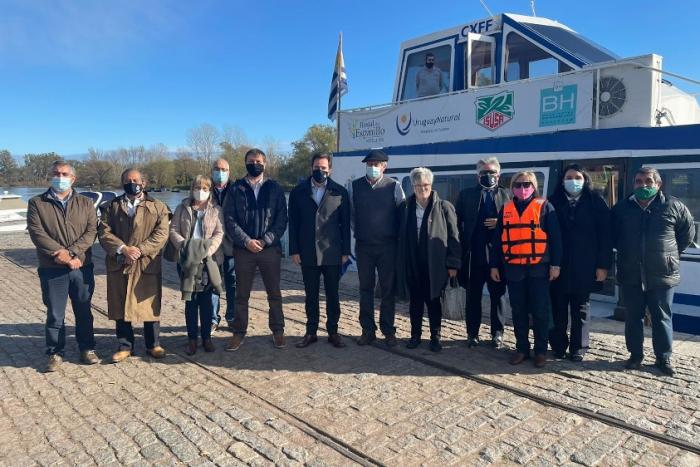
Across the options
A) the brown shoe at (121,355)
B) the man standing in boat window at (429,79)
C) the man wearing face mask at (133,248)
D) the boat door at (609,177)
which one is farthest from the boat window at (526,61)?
the brown shoe at (121,355)

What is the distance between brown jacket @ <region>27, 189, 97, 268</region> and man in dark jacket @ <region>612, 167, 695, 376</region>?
5.26 metres

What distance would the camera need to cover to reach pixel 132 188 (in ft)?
16.6

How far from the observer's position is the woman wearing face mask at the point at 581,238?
4918 mm

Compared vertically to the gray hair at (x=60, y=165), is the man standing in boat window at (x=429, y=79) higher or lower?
higher

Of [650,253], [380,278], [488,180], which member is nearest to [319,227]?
[380,278]

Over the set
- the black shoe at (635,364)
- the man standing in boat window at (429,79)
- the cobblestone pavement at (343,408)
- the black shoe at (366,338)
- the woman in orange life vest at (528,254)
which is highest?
the man standing in boat window at (429,79)

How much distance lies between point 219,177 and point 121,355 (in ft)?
7.34

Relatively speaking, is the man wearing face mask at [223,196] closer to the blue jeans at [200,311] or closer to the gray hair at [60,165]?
the blue jeans at [200,311]

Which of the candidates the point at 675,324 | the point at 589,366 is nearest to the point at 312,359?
the point at 589,366

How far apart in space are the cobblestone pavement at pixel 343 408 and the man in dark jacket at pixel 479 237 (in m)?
0.40

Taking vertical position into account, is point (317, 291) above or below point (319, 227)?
below

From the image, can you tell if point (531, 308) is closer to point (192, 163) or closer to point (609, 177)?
point (609, 177)

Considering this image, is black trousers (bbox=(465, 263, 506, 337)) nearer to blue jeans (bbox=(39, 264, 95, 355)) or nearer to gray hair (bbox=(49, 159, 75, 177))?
blue jeans (bbox=(39, 264, 95, 355))

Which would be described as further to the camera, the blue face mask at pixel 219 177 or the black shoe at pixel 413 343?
the blue face mask at pixel 219 177
